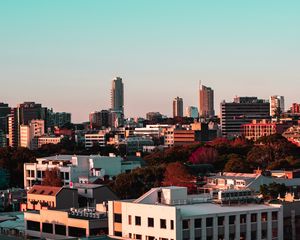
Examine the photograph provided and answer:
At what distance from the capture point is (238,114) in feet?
623

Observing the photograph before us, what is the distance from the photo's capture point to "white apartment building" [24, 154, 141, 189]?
264 feet

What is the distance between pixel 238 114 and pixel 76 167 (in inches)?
4394

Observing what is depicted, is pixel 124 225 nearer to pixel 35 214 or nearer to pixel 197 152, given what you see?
pixel 35 214

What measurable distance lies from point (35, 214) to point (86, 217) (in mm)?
4473

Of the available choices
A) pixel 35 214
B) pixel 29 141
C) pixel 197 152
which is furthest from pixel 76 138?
pixel 35 214

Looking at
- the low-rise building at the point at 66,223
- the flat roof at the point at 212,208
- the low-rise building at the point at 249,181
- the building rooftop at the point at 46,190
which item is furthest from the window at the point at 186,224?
the low-rise building at the point at 249,181

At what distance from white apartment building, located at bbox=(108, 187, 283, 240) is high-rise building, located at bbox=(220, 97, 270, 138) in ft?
462

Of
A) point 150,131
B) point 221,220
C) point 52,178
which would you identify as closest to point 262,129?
point 150,131

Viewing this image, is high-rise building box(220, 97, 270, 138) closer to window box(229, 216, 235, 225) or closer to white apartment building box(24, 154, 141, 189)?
white apartment building box(24, 154, 141, 189)

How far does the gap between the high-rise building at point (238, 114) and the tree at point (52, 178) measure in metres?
105

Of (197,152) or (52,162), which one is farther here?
(197,152)

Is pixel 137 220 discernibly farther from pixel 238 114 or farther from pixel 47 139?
pixel 238 114

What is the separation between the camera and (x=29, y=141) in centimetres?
19512

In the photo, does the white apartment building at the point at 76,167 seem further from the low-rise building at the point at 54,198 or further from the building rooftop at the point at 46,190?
the low-rise building at the point at 54,198
